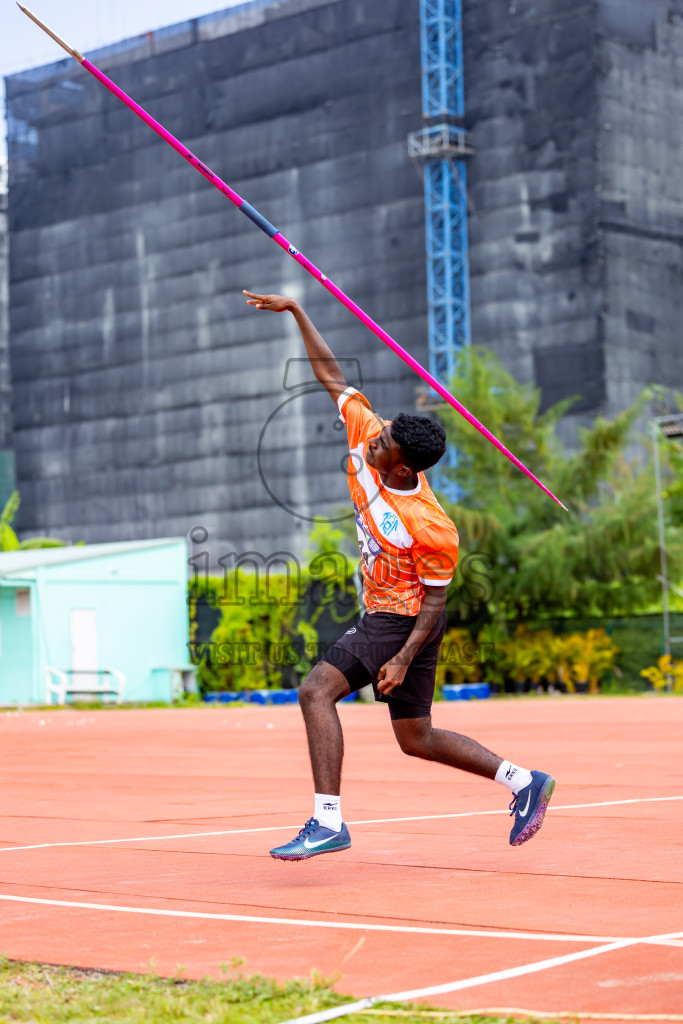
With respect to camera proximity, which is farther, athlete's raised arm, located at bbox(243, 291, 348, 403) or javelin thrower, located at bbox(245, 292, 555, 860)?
athlete's raised arm, located at bbox(243, 291, 348, 403)

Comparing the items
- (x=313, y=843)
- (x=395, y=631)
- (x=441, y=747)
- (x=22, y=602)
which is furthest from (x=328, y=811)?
(x=22, y=602)

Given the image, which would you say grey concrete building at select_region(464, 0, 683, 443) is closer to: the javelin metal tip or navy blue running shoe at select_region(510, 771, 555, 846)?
the javelin metal tip

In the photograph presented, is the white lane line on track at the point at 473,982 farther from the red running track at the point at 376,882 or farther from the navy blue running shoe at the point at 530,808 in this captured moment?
the navy blue running shoe at the point at 530,808

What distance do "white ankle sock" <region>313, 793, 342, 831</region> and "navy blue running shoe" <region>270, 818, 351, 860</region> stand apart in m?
0.02

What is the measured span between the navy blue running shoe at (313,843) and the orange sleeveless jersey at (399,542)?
3.11 feet

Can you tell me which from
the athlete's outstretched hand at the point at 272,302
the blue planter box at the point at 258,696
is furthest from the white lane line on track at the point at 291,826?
the blue planter box at the point at 258,696

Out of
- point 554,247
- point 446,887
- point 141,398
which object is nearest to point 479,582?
point 554,247

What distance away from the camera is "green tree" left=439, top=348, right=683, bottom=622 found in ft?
115

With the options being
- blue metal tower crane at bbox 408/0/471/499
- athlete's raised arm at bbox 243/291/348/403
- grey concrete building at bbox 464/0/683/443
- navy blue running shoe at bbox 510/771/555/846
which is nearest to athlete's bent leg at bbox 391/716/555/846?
navy blue running shoe at bbox 510/771/555/846

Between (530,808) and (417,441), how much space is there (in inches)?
65.6

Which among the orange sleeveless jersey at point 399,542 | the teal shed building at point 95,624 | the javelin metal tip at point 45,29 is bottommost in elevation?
the teal shed building at point 95,624

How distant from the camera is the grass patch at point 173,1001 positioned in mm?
3633

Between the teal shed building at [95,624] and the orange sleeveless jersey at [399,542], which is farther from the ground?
the orange sleeveless jersey at [399,542]

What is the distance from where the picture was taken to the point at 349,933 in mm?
4816
